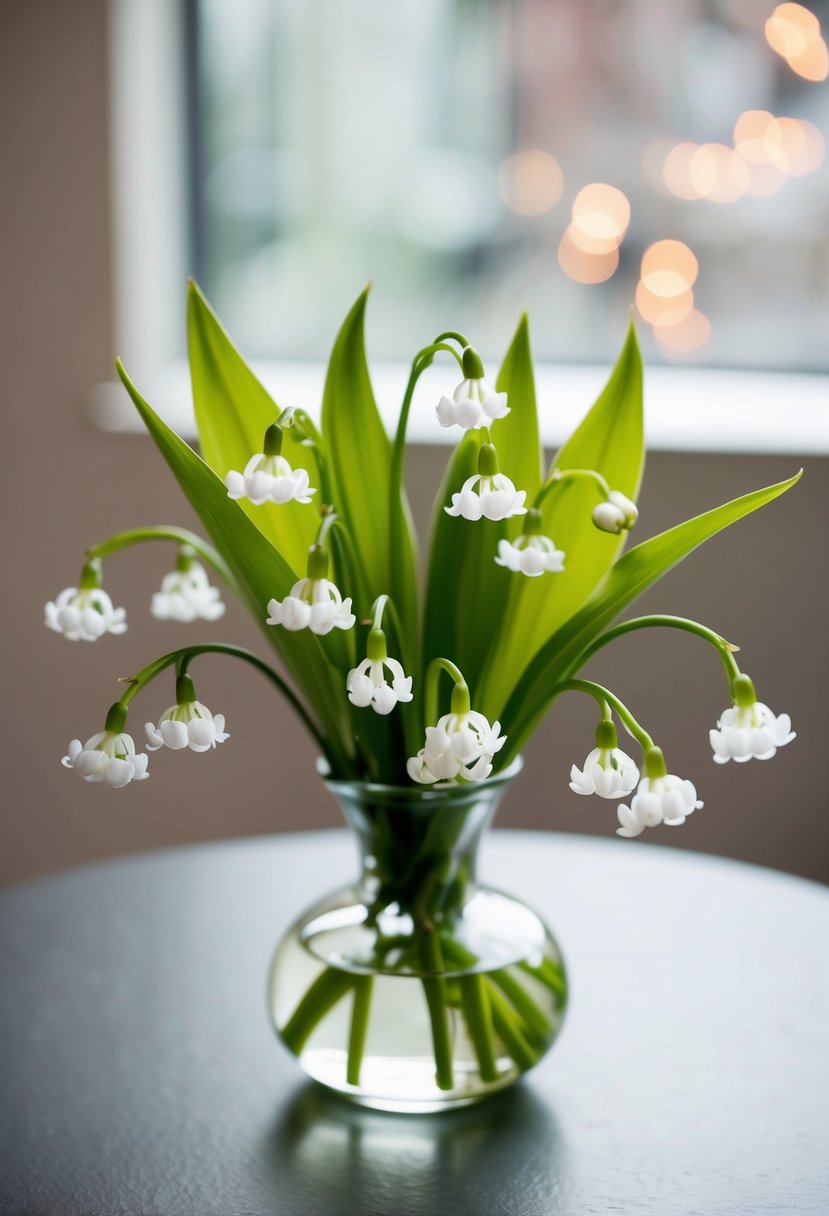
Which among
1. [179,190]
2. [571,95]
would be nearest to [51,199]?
[179,190]

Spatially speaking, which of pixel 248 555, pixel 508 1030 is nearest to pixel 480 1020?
pixel 508 1030

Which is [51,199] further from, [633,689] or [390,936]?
[390,936]

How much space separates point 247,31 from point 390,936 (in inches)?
78.0

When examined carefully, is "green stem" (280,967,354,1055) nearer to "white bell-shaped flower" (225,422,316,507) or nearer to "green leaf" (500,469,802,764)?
"green leaf" (500,469,802,764)

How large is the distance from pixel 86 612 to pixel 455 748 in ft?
0.85

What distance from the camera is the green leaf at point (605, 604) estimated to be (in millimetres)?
705

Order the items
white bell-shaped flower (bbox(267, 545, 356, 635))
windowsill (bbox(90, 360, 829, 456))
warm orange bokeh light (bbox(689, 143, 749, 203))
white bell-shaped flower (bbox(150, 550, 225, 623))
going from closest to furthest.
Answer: white bell-shaped flower (bbox(267, 545, 356, 635)) → white bell-shaped flower (bbox(150, 550, 225, 623)) → windowsill (bbox(90, 360, 829, 456)) → warm orange bokeh light (bbox(689, 143, 749, 203))

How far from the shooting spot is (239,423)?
31.0 inches

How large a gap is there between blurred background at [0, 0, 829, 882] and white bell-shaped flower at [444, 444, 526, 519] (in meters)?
1.37

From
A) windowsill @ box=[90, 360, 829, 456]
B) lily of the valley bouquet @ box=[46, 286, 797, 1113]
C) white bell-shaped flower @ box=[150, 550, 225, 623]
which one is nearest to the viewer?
lily of the valley bouquet @ box=[46, 286, 797, 1113]

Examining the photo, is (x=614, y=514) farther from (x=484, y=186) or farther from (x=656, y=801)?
(x=484, y=186)

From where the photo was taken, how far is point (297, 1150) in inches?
29.4

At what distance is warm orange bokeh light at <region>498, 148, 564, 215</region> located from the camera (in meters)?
2.31

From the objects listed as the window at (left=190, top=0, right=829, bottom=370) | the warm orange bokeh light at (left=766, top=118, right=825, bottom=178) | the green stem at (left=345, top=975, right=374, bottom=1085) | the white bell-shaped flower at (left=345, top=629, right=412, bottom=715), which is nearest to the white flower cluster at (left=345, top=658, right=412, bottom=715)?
the white bell-shaped flower at (left=345, top=629, right=412, bottom=715)
